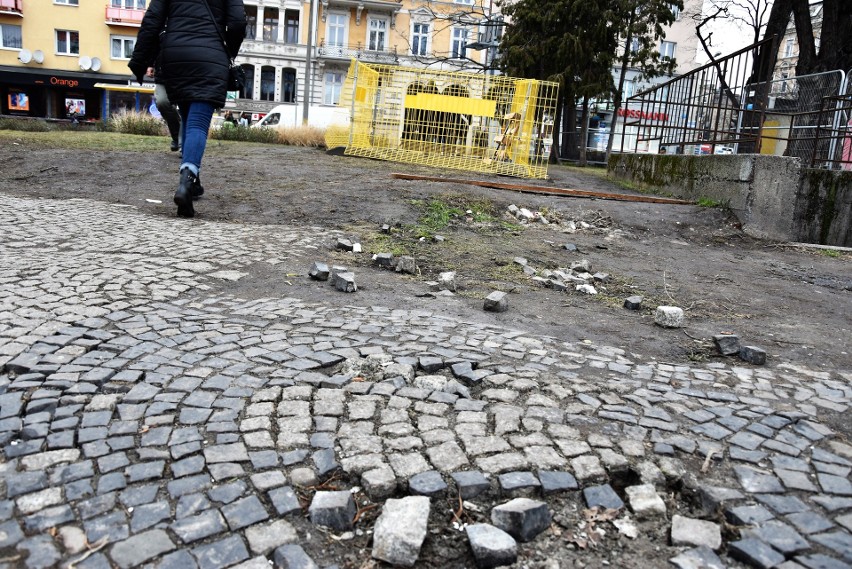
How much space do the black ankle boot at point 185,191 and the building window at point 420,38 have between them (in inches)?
1769

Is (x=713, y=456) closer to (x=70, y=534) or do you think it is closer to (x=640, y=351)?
(x=640, y=351)

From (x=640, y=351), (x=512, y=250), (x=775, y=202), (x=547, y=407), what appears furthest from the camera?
(x=775, y=202)

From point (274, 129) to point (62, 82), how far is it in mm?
33412

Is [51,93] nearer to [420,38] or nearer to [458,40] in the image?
[420,38]

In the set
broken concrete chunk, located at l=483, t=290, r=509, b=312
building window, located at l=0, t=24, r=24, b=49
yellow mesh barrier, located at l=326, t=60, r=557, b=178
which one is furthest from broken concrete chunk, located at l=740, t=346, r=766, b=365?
building window, located at l=0, t=24, r=24, b=49

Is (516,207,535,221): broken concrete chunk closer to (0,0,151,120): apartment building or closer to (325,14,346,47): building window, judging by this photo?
(325,14,346,47): building window

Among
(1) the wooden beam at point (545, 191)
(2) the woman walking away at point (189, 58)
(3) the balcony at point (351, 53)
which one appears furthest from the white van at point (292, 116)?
(2) the woman walking away at point (189, 58)

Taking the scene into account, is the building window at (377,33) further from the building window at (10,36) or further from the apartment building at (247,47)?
the building window at (10,36)

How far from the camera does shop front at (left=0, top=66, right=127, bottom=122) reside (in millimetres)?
44156

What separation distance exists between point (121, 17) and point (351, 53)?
15.6 meters

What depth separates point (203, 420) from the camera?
2.56 meters

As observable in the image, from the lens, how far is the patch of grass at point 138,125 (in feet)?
56.5

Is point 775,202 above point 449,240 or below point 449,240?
above

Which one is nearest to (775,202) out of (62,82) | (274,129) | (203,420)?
(203,420)
